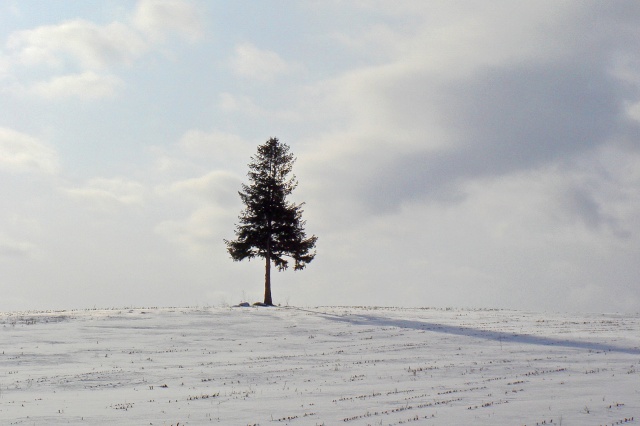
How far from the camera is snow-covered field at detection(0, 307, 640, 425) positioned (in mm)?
18062

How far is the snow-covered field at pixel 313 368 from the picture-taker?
18.1 m

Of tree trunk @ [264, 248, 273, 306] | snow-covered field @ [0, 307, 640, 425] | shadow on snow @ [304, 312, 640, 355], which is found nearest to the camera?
snow-covered field @ [0, 307, 640, 425]

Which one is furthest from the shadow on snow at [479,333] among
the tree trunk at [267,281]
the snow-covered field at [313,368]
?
the tree trunk at [267,281]

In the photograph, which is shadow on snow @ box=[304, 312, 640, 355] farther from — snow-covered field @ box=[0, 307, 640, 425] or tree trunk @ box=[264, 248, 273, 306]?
tree trunk @ box=[264, 248, 273, 306]

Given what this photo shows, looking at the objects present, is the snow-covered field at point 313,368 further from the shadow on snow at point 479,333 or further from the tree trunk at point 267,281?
the tree trunk at point 267,281

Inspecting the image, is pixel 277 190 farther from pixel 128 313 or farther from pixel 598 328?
pixel 598 328

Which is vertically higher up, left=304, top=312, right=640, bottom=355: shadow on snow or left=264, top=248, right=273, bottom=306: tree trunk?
left=264, top=248, right=273, bottom=306: tree trunk

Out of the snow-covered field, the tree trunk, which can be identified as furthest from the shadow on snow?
the tree trunk

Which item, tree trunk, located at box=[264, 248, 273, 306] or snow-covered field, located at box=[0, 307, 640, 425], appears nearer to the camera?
snow-covered field, located at box=[0, 307, 640, 425]

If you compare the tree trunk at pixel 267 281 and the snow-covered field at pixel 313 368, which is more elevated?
the tree trunk at pixel 267 281

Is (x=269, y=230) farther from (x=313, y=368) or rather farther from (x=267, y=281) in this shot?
(x=313, y=368)

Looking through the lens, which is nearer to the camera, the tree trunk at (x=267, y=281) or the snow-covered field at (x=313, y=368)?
the snow-covered field at (x=313, y=368)

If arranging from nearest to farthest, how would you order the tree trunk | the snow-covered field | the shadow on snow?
1. the snow-covered field
2. the shadow on snow
3. the tree trunk

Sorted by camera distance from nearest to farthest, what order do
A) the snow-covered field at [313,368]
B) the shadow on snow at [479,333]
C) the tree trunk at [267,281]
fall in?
the snow-covered field at [313,368] < the shadow on snow at [479,333] < the tree trunk at [267,281]
